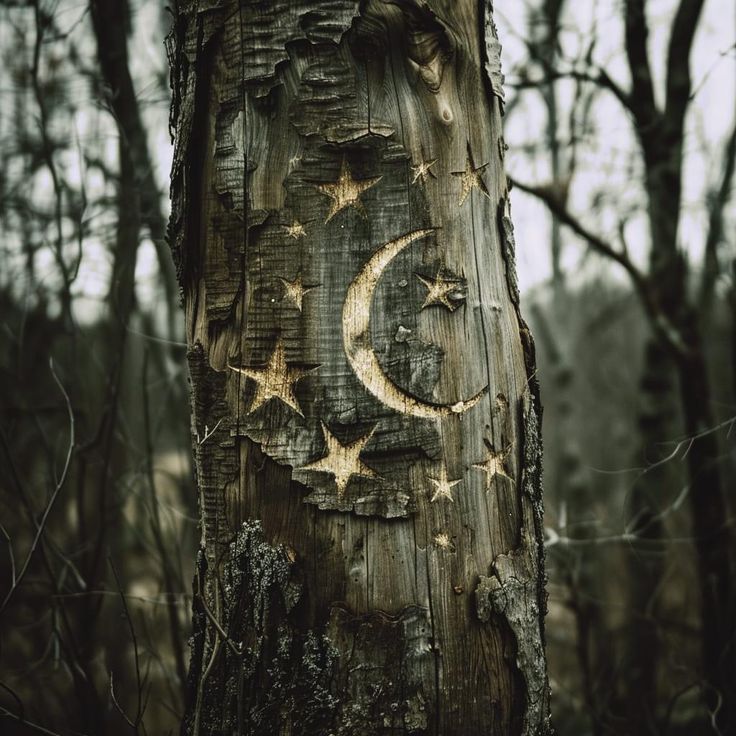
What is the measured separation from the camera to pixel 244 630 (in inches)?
49.9

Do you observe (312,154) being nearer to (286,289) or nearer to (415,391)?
(286,289)

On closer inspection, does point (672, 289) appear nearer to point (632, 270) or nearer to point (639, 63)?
point (632, 270)

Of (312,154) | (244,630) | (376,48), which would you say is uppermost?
(376,48)

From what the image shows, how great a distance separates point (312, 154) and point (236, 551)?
85 cm

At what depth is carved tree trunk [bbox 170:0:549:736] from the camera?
1.23 m

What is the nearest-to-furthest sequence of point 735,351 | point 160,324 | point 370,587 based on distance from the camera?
point 370,587, point 735,351, point 160,324

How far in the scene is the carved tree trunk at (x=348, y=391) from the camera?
123 centimetres

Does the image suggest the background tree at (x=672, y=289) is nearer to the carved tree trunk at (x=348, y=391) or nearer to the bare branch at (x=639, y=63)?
the bare branch at (x=639, y=63)

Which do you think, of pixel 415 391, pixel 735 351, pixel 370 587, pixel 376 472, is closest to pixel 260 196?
pixel 415 391

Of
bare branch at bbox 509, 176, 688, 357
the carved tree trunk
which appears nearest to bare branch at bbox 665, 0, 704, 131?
bare branch at bbox 509, 176, 688, 357

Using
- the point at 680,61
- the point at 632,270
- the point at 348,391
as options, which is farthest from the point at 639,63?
the point at 348,391

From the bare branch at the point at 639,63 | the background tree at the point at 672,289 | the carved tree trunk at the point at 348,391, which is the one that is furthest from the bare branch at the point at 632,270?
the carved tree trunk at the point at 348,391

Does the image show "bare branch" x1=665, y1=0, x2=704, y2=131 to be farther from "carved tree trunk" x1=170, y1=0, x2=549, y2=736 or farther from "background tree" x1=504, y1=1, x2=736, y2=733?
"carved tree trunk" x1=170, y1=0, x2=549, y2=736

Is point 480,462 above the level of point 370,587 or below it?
above
